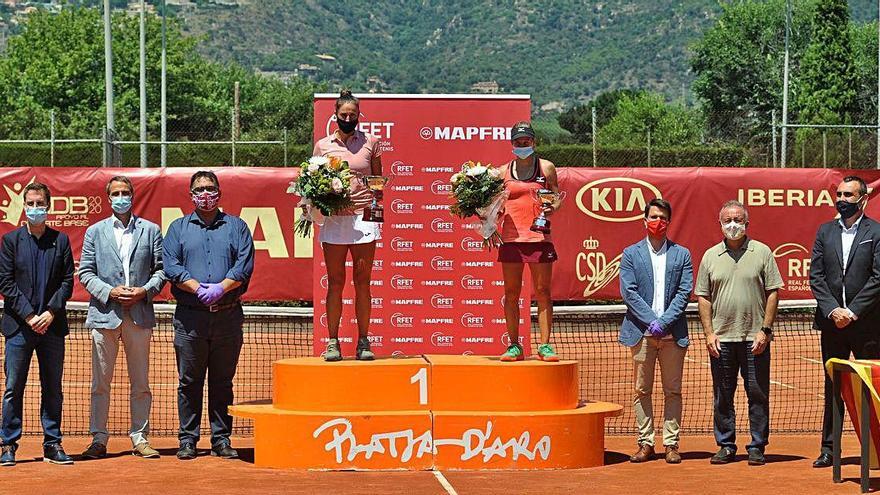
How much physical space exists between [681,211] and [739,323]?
1009 centimetres

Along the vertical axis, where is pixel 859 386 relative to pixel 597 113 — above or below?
below

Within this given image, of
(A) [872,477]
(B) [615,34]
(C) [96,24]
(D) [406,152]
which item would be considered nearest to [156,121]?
(C) [96,24]

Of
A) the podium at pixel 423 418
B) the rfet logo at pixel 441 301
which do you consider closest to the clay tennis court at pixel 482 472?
the podium at pixel 423 418

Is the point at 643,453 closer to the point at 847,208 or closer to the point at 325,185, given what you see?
the point at 847,208

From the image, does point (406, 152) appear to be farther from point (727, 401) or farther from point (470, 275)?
point (727, 401)

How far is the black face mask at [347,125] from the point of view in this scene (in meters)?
12.3

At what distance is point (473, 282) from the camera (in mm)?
14656

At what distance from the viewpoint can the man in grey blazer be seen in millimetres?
12172

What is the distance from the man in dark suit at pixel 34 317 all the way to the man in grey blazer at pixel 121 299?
0.28 meters

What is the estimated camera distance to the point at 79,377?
19.0 m

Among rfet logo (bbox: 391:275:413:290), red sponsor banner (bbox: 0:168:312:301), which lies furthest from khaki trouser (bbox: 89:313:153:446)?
red sponsor banner (bbox: 0:168:312:301)

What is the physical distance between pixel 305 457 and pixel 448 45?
7063 inches

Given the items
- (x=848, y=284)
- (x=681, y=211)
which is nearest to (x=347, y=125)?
(x=848, y=284)

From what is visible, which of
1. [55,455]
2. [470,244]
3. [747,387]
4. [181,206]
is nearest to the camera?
[55,455]
